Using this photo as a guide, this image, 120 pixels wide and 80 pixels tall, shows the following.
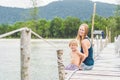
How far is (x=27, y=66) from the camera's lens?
15.7 feet

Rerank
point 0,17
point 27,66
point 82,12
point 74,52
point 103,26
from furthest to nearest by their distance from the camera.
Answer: point 82,12 → point 0,17 → point 103,26 → point 74,52 → point 27,66

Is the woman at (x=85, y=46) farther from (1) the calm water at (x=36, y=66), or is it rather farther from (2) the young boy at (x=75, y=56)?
(1) the calm water at (x=36, y=66)

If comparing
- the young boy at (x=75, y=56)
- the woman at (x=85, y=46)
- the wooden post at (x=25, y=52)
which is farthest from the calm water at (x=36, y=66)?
the wooden post at (x=25, y=52)

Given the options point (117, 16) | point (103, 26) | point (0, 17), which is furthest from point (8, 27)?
point (0, 17)

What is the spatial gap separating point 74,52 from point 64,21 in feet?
260

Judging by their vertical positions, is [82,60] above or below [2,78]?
above

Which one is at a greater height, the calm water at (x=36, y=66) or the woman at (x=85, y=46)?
the woman at (x=85, y=46)

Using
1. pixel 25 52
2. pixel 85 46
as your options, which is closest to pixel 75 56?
pixel 85 46

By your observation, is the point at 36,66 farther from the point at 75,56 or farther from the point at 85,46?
the point at 85,46

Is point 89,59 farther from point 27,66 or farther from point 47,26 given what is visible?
point 47,26

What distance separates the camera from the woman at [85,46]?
7.85 m

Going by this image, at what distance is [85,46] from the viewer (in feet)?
26.2

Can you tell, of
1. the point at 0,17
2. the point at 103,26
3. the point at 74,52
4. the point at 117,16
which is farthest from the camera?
the point at 0,17

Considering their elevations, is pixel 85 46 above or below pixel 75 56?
above
